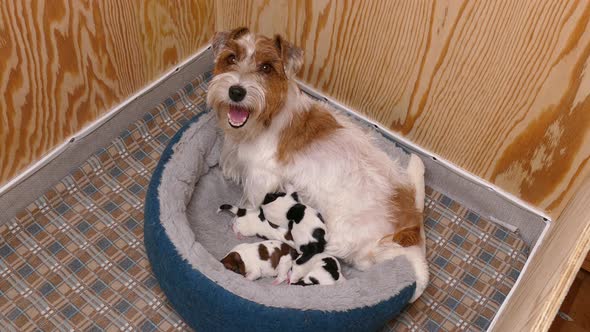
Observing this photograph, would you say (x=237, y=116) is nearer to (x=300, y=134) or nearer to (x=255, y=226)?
(x=300, y=134)

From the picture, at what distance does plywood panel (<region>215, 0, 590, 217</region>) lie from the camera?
245 centimetres

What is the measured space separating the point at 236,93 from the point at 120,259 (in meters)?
1.10

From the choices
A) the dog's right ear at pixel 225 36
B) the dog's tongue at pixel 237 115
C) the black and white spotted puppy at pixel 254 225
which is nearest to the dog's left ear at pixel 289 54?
the dog's right ear at pixel 225 36

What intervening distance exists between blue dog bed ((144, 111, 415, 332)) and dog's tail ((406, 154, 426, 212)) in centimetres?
41

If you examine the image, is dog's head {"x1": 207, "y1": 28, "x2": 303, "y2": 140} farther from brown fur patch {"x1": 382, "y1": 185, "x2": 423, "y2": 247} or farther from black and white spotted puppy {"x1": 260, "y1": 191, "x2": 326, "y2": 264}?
brown fur patch {"x1": 382, "y1": 185, "x2": 423, "y2": 247}

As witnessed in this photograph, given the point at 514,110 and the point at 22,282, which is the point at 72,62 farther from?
the point at 514,110

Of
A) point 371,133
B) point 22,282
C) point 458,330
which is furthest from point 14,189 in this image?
point 458,330

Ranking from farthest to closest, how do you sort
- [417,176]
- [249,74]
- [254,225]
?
[417,176] → [254,225] → [249,74]

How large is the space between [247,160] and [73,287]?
1.04m

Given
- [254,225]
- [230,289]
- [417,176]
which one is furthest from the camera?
[417,176]

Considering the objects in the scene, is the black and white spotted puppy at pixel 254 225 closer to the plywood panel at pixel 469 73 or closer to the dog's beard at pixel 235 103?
the dog's beard at pixel 235 103

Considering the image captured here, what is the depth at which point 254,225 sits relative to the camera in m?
2.79

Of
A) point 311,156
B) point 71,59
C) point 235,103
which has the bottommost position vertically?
point 311,156

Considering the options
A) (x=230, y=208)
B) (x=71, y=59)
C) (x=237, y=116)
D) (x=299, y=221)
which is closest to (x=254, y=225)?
(x=230, y=208)
